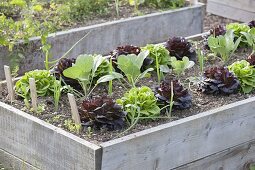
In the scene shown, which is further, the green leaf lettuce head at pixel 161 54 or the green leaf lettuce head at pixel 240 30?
the green leaf lettuce head at pixel 240 30

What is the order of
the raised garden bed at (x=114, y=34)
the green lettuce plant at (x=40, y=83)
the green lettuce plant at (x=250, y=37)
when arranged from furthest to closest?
1. the raised garden bed at (x=114, y=34)
2. the green lettuce plant at (x=250, y=37)
3. the green lettuce plant at (x=40, y=83)

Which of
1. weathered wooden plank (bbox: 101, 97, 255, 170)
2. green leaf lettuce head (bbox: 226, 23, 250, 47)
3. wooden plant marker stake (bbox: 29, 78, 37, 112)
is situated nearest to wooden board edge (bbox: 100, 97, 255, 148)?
weathered wooden plank (bbox: 101, 97, 255, 170)

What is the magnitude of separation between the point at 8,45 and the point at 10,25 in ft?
0.52

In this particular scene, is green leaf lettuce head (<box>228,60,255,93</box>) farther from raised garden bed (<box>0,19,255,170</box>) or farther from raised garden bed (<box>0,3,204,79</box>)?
raised garden bed (<box>0,3,204,79</box>)

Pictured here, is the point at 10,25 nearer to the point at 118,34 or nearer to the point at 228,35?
the point at 118,34

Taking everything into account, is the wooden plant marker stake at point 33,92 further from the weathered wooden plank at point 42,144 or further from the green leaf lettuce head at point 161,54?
the green leaf lettuce head at point 161,54

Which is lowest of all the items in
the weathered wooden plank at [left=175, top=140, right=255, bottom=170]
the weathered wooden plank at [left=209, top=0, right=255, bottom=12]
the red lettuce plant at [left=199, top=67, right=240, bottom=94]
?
the weathered wooden plank at [left=175, top=140, right=255, bottom=170]

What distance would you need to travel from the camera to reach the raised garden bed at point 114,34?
17.8 ft

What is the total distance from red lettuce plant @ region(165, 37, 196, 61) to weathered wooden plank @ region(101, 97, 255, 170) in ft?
2.65

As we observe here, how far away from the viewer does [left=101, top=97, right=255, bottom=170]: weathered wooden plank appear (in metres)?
3.44

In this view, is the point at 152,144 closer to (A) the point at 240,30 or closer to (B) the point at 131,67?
(B) the point at 131,67

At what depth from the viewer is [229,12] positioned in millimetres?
7414

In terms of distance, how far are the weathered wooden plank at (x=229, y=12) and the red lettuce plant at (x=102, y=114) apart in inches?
152

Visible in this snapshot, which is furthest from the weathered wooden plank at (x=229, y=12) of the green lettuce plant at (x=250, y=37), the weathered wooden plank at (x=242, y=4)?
the green lettuce plant at (x=250, y=37)
